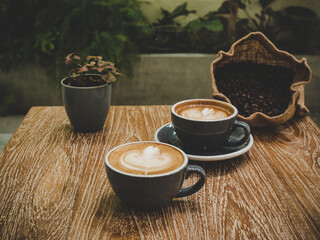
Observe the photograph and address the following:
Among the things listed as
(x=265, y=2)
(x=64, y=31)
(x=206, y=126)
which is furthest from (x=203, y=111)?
(x=265, y=2)

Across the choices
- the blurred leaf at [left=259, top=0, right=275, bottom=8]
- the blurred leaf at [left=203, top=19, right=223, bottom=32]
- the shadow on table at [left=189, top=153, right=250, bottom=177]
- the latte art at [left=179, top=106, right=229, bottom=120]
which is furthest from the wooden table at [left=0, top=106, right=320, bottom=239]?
the blurred leaf at [left=259, top=0, right=275, bottom=8]

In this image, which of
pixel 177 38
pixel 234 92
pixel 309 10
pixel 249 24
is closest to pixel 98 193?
pixel 234 92

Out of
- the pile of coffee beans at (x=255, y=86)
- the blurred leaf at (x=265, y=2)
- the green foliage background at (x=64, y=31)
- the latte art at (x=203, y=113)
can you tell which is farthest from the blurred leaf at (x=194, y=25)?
the latte art at (x=203, y=113)

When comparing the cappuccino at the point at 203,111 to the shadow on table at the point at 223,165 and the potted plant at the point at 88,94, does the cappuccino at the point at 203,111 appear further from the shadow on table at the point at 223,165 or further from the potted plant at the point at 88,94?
the potted plant at the point at 88,94

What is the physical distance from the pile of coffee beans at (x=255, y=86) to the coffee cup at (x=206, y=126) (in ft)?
0.69

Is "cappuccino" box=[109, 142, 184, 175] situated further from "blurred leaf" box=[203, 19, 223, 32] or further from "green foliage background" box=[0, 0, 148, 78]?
"blurred leaf" box=[203, 19, 223, 32]

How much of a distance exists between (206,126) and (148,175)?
0.27 metres

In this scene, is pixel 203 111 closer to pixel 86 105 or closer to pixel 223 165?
pixel 223 165

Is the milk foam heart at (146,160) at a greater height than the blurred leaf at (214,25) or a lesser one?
greater

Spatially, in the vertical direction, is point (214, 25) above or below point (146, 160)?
below

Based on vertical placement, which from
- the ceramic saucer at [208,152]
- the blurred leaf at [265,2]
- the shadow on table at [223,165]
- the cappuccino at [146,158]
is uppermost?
the cappuccino at [146,158]

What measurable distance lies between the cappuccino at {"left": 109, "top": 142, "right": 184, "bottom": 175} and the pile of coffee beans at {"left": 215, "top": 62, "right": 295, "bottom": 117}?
50 centimetres

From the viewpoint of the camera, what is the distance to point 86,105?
1.08 meters

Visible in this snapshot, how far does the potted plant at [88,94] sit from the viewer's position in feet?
3.49
